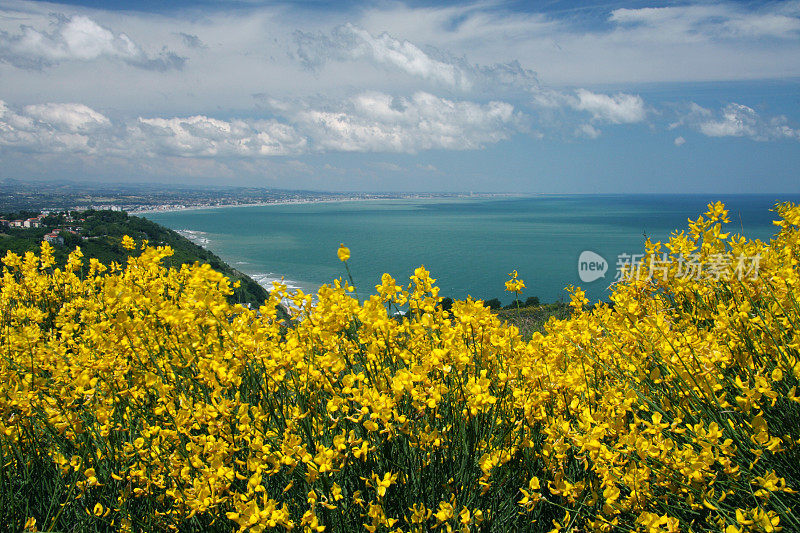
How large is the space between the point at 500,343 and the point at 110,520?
2632 mm

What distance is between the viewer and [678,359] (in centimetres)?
258

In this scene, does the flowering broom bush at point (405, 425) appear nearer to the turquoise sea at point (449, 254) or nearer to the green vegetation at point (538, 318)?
the green vegetation at point (538, 318)

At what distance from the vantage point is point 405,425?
2.64 m

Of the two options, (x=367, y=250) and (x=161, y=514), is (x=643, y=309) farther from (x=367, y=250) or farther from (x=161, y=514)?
(x=367, y=250)

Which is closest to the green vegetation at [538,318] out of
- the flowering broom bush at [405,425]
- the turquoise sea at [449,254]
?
the flowering broom bush at [405,425]

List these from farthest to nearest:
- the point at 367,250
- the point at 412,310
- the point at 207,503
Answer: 1. the point at 367,250
2. the point at 412,310
3. the point at 207,503

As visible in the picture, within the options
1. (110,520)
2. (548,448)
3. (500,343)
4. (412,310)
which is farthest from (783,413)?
(110,520)

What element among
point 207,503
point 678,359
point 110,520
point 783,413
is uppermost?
point 678,359

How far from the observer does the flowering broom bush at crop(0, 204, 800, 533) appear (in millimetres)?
2346

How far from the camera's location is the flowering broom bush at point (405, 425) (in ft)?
7.70

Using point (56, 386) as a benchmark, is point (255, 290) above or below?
below

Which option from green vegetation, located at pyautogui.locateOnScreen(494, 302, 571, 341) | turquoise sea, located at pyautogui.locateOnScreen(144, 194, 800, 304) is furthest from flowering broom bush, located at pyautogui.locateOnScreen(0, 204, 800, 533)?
turquoise sea, located at pyautogui.locateOnScreen(144, 194, 800, 304)

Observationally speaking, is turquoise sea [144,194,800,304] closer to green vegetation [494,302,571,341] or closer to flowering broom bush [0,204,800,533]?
green vegetation [494,302,571,341]

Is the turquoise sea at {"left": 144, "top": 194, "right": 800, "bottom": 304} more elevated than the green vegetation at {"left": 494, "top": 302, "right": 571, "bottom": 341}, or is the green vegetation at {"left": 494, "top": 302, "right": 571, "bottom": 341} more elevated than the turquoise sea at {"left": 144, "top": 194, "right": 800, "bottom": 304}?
the green vegetation at {"left": 494, "top": 302, "right": 571, "bottom": 341}
